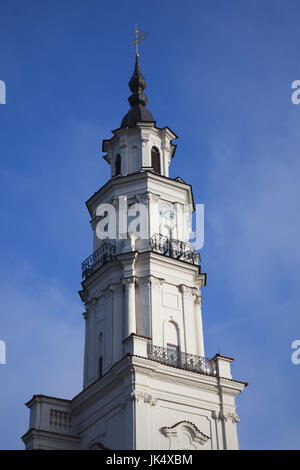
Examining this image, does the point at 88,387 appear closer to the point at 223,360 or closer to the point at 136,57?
the point at 223,360

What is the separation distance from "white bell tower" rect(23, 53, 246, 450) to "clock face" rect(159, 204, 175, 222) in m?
0.06

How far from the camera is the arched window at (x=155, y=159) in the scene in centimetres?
3712

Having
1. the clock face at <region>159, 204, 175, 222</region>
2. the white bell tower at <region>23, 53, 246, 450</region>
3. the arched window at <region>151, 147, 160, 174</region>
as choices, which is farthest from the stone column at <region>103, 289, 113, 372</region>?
the arched window at <region>151, 147, 160, 174</region>

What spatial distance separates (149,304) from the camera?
1232 inches

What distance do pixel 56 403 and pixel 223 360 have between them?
7.17 meters

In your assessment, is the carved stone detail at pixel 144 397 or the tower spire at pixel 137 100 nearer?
the carved stone detail at pixel 144 397

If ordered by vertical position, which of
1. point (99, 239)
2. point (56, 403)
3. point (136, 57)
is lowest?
point (56, 403)

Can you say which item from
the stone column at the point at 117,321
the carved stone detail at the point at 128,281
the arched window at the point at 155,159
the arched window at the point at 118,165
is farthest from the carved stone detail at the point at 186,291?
the arched window at the point at 118,165

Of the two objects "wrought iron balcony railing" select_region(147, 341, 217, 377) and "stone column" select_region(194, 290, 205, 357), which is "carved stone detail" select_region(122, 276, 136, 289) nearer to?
"stone column" select_region(194, 290, 205, 357)

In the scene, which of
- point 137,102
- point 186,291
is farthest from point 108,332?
point 137,102

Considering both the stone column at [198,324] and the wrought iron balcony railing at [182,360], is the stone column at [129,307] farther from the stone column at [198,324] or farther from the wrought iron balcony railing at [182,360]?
the stone column at [198,324]

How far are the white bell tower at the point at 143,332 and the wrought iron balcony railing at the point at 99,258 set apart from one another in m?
0.07
